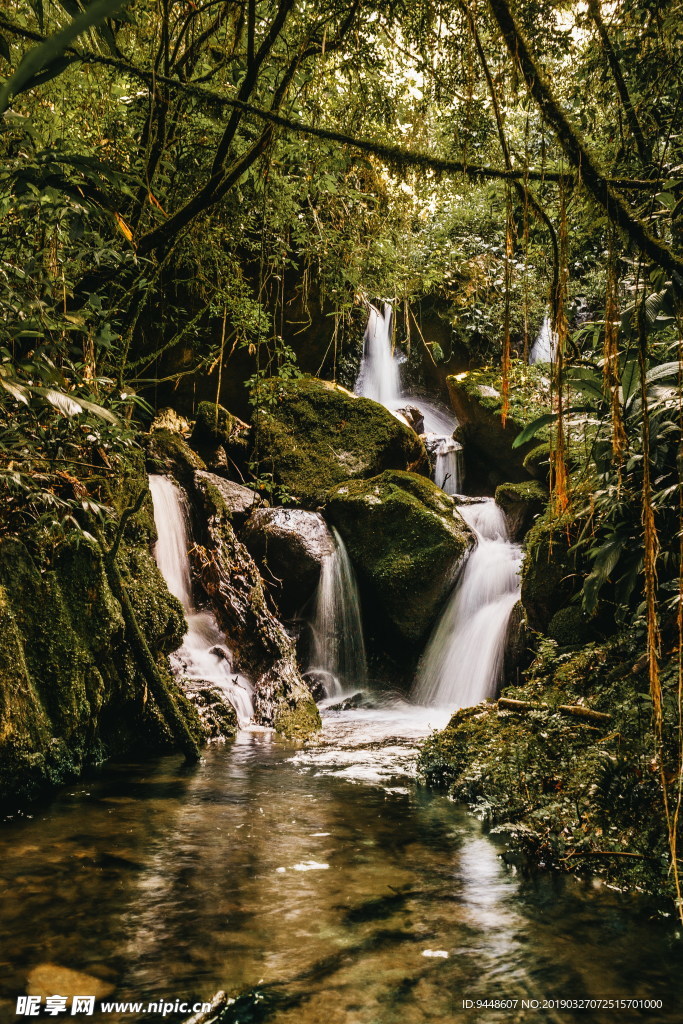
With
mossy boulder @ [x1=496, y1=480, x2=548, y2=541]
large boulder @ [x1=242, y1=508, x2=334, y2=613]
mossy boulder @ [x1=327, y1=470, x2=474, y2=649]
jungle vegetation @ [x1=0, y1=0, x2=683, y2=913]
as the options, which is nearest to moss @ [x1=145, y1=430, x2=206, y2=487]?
large boulder @ [x1=242, y1=508, x2=334, y2=613]

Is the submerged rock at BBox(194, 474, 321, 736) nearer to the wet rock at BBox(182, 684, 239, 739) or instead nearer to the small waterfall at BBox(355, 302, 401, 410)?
the wet rock at BBox(182, 684, 239, 739)

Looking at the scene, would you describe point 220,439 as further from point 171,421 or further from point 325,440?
point 325,440

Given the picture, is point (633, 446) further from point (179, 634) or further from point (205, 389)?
point (205, 389)

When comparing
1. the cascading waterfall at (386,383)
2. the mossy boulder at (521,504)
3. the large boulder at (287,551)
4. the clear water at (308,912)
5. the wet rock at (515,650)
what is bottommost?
the clear water at (308,912)

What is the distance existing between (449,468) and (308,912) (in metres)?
11.1

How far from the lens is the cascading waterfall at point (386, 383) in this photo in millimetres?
15180

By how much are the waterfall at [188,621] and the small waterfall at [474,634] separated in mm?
2990

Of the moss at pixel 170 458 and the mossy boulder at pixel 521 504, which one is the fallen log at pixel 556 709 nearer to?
the moss at pixel 170 458

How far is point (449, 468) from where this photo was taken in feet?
45.8

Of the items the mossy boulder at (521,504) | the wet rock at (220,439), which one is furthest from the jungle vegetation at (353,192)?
the mossy boulder at (521,504)

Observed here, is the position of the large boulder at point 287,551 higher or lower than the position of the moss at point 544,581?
higher

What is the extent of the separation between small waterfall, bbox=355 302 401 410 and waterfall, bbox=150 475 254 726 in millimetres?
7011

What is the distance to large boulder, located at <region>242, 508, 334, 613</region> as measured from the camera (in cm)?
995

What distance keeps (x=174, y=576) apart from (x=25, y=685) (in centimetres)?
397
